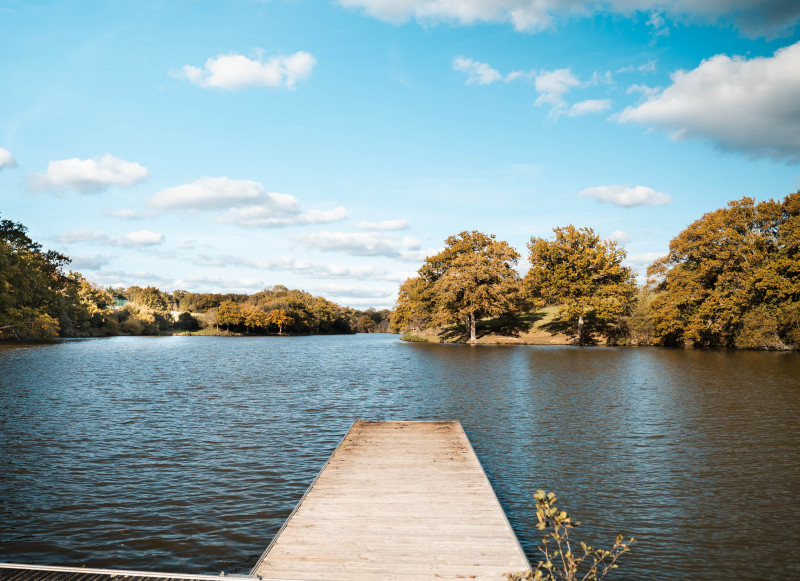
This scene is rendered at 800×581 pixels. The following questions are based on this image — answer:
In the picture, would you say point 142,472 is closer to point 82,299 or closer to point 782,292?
point 782,292

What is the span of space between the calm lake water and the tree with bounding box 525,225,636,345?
113 ft

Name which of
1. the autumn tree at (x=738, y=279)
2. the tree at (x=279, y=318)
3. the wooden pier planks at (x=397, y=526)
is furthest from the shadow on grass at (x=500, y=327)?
the tree at (x=279, y=318)

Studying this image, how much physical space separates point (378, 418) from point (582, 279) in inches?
2129

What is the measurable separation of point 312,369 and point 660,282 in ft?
159

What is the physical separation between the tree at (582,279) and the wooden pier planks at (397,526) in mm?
57413

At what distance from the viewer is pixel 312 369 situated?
132ft

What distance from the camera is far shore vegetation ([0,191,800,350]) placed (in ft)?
172

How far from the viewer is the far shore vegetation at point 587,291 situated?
172 feet

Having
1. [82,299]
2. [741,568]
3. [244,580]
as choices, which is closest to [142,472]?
[244,580]

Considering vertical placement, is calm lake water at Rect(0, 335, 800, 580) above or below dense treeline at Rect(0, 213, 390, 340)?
below

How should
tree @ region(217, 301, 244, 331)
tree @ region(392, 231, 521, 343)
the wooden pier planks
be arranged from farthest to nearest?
1. tree @ region(217, 301, 244, 331)
2. tree @ region(392, 231, 521, 343)
3. the wooden pier planks

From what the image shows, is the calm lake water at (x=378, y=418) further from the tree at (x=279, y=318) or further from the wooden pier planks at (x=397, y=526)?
the tree at (x=279, y=318)

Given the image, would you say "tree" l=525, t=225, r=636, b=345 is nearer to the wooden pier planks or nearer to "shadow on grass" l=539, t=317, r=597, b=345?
"shadow on grass" l=539, t=317, r=597, b=345

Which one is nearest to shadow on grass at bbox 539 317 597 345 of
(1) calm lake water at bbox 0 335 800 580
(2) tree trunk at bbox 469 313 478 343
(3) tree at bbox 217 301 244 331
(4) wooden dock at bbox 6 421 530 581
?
(2) tree trunk at bbox 469 313 478 343
